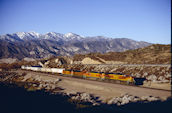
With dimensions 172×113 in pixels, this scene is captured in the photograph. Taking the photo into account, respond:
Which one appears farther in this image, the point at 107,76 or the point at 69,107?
the point at 107,76

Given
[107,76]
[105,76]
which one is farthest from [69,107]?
[105,76]

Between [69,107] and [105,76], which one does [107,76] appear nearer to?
[105,76]

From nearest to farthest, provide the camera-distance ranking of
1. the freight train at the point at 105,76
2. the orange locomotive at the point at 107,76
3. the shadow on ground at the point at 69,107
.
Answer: the shadow on ground at the point at 69,107, the orange locomotive at the point at 107,76, the freight train at the point at 105,76

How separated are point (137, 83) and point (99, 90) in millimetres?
9906

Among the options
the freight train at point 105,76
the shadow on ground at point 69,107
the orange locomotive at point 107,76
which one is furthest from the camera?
the freight train at point 105,76

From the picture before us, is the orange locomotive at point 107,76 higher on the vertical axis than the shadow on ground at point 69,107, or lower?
higher

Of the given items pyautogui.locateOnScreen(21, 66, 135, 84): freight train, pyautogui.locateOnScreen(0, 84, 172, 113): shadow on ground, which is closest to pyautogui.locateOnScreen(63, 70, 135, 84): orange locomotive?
pyautogui.locateOnScreen(21, 66, 135, 84): freight train

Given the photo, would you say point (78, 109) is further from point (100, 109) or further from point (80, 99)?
point (80, 99)

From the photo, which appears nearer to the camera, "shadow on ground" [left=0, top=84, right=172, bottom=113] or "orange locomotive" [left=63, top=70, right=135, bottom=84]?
"shadow on ground" [left=0, top=84, right=172, bottom=113]

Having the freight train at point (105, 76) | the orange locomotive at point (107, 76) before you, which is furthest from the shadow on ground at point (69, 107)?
the freight train at point (105, 76)

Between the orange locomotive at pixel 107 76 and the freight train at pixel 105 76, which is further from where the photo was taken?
the freight train at pixel 105 76

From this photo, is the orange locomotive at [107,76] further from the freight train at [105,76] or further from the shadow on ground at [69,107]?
the shadow on ground at [69,107]

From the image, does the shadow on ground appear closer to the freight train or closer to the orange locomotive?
the orange locomotive

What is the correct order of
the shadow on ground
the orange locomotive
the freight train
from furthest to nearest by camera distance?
the freight train
the orange locomotive
the shadow on ground
